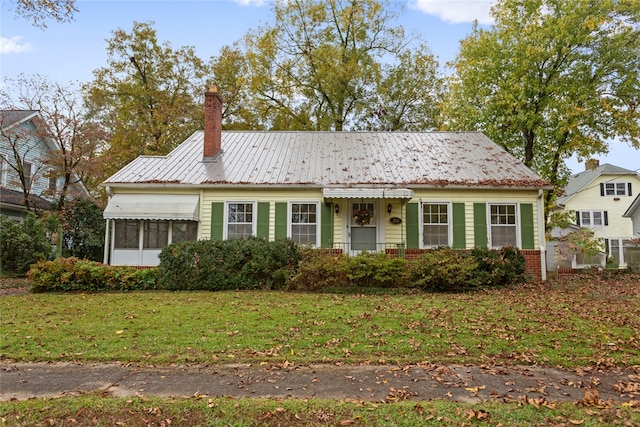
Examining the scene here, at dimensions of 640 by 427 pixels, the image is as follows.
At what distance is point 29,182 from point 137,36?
11747 millimetres

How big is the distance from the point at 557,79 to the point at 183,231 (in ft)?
59.3

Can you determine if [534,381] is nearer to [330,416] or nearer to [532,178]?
[330,416]

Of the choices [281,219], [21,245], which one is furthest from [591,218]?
[21,245]

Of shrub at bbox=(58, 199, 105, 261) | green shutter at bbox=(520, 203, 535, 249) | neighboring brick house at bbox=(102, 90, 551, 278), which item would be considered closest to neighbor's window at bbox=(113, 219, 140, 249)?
neighboring brick house at bbox=(102, 90, 551, 278)

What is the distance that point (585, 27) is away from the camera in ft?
61.7

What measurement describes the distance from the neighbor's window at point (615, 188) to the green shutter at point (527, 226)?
2175 centimetres

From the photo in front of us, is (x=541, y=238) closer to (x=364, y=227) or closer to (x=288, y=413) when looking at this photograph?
(x=364, y=227)

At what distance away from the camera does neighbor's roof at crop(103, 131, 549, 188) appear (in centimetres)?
1498

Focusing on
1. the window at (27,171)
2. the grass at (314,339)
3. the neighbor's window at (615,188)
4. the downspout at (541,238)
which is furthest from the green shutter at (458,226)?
the neighbor's window at (615,188)

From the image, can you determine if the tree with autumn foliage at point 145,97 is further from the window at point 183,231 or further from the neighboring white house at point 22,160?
A: the window at point 183,231

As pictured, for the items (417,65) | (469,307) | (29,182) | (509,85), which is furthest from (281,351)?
(417,65)

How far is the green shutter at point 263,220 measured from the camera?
14883mm

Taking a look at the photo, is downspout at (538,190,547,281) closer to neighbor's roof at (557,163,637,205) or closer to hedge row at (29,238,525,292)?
hedge row at (29,238,525,292)

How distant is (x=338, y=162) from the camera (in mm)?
16531
